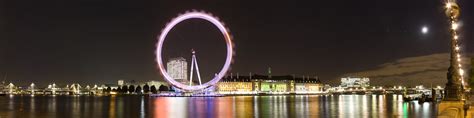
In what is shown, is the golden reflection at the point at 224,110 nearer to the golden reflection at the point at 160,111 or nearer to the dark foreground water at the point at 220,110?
the dark foreground water at the point at 220,110

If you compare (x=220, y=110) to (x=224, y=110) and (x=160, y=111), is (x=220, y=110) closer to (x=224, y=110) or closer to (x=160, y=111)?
(x=224, y=110)

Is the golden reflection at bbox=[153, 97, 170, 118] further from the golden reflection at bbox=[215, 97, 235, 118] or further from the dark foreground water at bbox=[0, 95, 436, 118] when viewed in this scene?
the golden reflection at bbox=[215, 97, 235, 118]

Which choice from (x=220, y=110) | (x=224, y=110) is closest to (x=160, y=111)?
→ (x=220, y=110)

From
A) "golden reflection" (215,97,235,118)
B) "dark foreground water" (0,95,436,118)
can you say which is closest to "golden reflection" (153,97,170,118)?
"dark foreground water" (0,95,436,118)

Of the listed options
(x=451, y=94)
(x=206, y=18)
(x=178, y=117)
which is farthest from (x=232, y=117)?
(x=206, y=18)

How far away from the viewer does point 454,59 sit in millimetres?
16391

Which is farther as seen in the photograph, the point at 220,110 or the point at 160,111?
the point at 220,110

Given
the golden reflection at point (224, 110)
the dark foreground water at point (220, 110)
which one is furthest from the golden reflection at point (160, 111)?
the golden reflection at point (224, 110)

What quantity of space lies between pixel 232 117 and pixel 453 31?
24347mm

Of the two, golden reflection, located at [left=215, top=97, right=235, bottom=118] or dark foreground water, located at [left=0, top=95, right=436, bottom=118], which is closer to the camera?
golden reflection, located at [left=215, top=97, right=235, bottom=118]

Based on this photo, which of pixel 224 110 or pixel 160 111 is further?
pixel 224 110

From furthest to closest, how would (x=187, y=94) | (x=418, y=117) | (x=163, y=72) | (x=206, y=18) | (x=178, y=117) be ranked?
(x=187, y=94)
(x=163, y=72)
(x=206, y=18)
(x=178, y=117)
(x=418, y=117)

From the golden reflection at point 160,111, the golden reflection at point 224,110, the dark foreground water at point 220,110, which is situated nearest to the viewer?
the golden reflection at point 224,110

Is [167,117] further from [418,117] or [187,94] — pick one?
[187,94]
